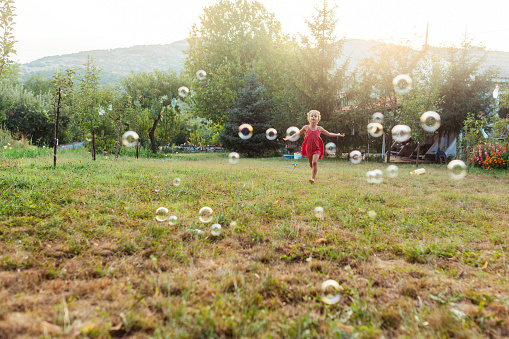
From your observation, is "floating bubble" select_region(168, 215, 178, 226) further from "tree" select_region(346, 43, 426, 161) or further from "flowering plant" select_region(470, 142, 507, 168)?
"tree" select_region(346, 43, 426, 161)

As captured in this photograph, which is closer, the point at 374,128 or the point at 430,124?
the point at 374,128

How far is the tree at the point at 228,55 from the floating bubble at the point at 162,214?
22.1 metres

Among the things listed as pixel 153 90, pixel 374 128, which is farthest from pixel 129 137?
pixel 374 128

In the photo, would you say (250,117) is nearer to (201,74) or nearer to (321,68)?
(201,74)

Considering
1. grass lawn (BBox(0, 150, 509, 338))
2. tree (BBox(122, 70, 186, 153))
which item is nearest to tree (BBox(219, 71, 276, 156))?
tree (BBox(122, 70, 186, 153))

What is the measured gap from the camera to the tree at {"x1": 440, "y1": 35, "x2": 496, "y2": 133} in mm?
18312

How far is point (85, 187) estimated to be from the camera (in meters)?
6.58

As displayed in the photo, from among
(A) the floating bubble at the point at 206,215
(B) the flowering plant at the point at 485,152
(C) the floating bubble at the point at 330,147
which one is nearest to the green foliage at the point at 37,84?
(C) the floating bubble at the point at 330,147

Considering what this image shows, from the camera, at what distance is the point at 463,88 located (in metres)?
18.8

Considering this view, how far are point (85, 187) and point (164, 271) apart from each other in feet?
14.4

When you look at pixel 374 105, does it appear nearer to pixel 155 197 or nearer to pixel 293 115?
pixel 293 115

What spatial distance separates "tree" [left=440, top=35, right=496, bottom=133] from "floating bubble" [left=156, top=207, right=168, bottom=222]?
19673 millimetres

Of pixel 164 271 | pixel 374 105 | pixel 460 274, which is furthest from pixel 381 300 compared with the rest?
pixel 374 105

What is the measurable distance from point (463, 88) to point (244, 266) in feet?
70.1
